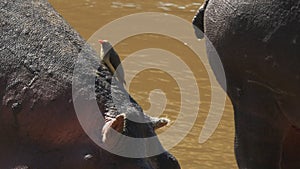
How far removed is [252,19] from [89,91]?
126 cm

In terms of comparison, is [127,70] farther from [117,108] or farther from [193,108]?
[117,108]

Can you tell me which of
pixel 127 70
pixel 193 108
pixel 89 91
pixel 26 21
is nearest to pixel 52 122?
pixel 89 91

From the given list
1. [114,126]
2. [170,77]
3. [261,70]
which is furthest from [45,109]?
[170,77]

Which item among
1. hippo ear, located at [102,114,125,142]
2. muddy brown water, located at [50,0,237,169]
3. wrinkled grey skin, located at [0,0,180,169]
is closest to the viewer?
hippo ear, located at [102,114,125,142]

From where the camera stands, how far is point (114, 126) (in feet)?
7.64

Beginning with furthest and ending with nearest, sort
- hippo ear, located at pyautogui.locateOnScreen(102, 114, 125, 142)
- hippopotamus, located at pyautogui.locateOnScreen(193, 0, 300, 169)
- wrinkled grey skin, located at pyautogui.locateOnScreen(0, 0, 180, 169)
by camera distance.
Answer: hippopotamus, located at pyautogui.locateOnScreen(193, 0, 300, 169) < wrinkled grey skin, located at pyautogui.locateOnScreen(0, 0, 180, 169) < hippo ear, located at pyautogui.locateOnScreen(102, 114, 125, 142)

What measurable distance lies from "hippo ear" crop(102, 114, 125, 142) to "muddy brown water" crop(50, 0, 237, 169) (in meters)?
2.78

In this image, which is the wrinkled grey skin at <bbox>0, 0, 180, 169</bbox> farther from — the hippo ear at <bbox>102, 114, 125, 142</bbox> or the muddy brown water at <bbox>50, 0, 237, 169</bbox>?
the muddy brown water at <bbox>50, 0, 237, 169</bbox>

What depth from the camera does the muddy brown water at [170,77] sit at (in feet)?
17.6

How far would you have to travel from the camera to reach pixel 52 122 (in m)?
2.48

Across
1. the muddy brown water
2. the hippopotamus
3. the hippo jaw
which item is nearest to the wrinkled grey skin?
the hippo jaw

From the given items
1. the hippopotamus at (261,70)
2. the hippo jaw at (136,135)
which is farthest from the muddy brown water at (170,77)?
the hippo jaw at (136,135)

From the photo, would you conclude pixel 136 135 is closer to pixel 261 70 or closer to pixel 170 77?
pixel 261 70

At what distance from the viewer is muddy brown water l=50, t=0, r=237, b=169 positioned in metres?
5.35
